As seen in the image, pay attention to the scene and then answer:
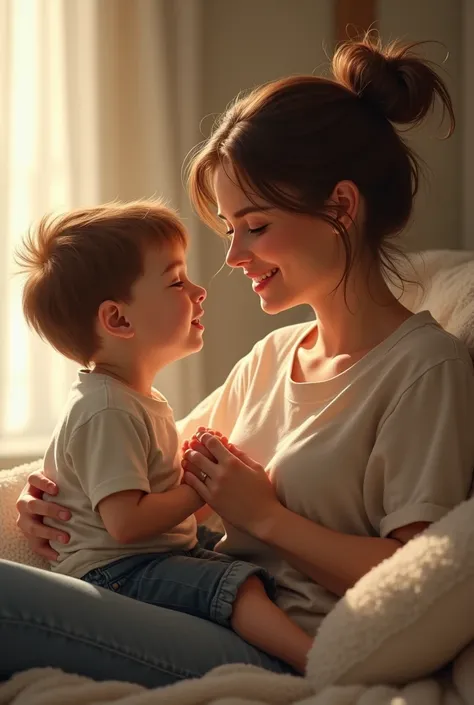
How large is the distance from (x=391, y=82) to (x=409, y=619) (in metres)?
0.84

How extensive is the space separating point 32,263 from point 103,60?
1105 millimetres

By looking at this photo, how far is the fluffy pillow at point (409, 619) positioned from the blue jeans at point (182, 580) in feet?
0.74

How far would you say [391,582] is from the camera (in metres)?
1.15

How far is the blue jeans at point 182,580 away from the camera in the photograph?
136 cm

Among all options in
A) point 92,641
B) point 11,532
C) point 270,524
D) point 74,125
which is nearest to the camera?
point 92,641

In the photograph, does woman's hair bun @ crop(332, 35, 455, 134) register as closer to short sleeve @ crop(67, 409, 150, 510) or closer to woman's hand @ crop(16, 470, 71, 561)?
short sleeve @ crop(67, 409, 150, 510)

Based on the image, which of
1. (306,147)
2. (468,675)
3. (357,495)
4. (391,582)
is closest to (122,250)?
(306,147)

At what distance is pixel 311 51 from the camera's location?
261cm

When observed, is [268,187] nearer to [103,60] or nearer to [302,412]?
[302,412]

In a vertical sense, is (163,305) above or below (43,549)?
above

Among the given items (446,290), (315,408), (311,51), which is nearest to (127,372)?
(315,408)

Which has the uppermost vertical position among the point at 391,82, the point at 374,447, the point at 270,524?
the point at 391,82

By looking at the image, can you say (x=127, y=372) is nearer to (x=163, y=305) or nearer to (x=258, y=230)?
(x=163, y=305)

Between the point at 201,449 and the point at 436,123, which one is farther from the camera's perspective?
the point at 436,123
